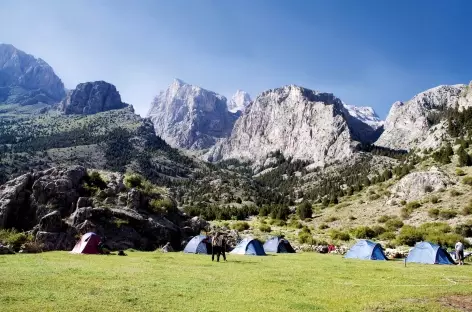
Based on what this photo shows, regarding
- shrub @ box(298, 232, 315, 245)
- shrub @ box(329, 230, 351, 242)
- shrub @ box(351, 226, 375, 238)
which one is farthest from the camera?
shrub @ box(351, 226, 375, 238)

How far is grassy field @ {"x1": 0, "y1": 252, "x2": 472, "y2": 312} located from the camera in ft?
49.1

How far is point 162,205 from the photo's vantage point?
155 ft

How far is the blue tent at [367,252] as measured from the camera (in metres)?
38.8

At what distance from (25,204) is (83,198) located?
612 centimetres

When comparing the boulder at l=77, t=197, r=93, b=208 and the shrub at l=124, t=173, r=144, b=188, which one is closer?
the boulder at l=77, t=197, r=93, b=208

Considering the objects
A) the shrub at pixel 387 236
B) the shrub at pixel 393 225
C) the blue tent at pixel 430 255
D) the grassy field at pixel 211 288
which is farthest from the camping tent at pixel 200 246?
the shrub at pixel 393 225

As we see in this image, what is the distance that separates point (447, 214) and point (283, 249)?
1399 inches

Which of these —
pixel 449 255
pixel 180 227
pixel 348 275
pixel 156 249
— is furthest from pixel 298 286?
pixel 180 227

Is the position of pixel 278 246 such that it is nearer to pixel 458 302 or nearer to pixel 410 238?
pixel 410 238

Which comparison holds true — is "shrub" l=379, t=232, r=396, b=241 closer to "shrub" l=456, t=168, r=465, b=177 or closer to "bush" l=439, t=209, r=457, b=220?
"bush" l=439, t=209, r=457, b=220

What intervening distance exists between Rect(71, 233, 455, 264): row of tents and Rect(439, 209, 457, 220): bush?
32.6 metres

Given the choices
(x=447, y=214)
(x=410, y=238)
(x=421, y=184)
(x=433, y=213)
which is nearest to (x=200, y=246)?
(x=410, y=238)

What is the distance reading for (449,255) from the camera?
35219 mm

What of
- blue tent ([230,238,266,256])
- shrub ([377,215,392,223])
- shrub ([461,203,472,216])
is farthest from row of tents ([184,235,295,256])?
shrub ([461,203,472,216])
